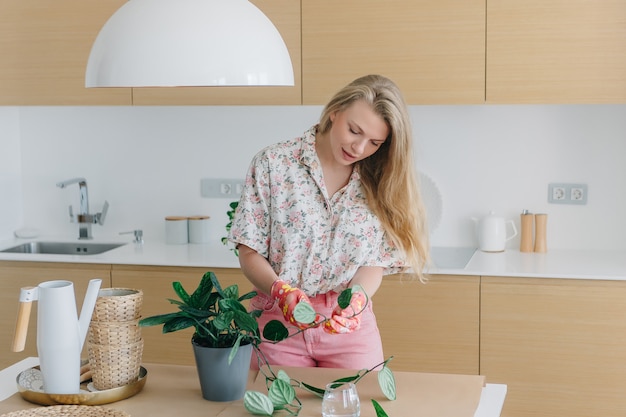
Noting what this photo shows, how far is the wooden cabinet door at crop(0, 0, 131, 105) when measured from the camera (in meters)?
3.72

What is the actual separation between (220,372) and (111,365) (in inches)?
9.4

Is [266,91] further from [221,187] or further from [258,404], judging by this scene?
[258,404]

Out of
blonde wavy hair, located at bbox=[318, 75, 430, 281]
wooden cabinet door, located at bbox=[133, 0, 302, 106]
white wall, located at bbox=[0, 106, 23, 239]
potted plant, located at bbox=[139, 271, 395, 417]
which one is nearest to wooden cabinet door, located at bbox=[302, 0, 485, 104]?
wooden cabinet door, located at bbox=[133, 0, 302, 106]

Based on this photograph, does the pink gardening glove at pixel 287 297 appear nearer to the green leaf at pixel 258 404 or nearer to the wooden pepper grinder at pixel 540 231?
the green leaf at pixel 258 404

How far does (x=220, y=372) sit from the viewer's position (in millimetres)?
1951

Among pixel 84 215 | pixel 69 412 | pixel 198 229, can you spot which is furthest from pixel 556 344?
pixel 84 215

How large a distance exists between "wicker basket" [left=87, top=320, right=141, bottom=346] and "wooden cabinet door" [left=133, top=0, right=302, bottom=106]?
1.75m

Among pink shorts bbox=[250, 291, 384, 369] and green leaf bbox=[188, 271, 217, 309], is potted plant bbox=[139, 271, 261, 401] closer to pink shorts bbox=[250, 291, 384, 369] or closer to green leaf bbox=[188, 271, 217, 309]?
green leaf bbox=[188, 271, 217, 309]

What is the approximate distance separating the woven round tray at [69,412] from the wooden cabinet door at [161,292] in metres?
1.64

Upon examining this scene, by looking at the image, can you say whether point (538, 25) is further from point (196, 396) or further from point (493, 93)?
point (196, 396)

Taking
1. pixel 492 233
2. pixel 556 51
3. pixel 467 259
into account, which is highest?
pixel 556 51

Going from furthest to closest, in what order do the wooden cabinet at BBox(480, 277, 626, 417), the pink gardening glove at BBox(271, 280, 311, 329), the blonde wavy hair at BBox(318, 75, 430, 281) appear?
the wooden cabinet at BBox(480, 277, 626, 417) < the blonde wavy hair at BBox(318, 75, 430, 281) < the pink gardening glove at BBox(271, 280, 311, 329)

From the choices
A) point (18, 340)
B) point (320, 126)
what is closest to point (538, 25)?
point (320, 126)

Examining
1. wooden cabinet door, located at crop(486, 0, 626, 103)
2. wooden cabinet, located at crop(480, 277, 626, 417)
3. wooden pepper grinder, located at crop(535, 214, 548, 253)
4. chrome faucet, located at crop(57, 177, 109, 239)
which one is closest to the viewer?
wooden cabinet, located at crop(480, 277, 626, 417)
